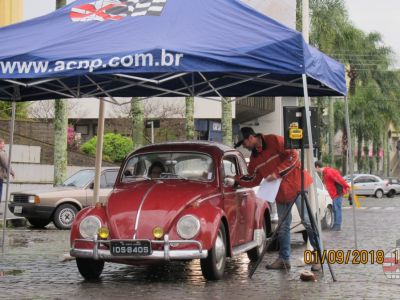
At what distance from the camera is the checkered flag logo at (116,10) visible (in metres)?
11.6

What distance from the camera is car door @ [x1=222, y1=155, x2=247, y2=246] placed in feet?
37.8

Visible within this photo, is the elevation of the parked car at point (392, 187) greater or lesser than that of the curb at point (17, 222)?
greater

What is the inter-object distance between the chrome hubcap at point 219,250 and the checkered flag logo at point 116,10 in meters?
3.20

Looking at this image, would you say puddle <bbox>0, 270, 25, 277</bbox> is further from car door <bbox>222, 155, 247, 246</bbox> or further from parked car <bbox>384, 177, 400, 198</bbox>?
parked car <bbox>384, 177, 400, 198</bbox>

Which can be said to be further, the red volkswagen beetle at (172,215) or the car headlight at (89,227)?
the car headlight at (89,227)

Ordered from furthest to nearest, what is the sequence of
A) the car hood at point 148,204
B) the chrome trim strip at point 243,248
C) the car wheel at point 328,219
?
the car wheel at point 328,219, the chrome trim strip at point 243,248, the car hood at point 148,204

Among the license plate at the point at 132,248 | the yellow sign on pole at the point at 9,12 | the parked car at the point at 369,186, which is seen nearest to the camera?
the license plate at the point at 132,248

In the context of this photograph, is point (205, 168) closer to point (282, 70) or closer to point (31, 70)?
point (282, 70)

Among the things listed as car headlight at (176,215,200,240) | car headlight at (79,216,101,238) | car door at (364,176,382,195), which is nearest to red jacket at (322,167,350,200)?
car headlight at (176,215,200,240)

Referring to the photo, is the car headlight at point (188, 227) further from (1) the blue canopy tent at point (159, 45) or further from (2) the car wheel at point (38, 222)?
(2) the car wheel at point (38, 222)

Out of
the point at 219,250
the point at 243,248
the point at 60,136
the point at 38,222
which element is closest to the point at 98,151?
the point at 243,248

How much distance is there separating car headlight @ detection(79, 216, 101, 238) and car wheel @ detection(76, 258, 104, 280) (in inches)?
18.9

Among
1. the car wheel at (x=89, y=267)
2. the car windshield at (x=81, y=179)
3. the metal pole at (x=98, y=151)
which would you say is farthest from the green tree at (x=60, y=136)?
the car wheel at (x=89, y=267)

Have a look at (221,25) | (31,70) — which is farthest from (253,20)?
(31,70)
